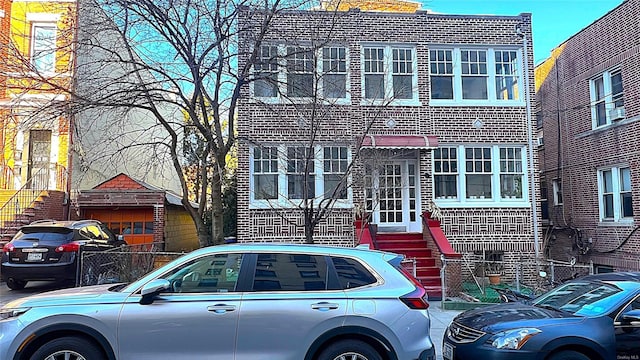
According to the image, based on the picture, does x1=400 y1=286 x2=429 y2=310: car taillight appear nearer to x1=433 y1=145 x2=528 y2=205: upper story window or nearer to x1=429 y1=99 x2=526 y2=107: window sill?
x1=433 y1=145 x2=528 y2=205: upper story window

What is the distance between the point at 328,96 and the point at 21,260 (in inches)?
347

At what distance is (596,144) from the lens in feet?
49.3

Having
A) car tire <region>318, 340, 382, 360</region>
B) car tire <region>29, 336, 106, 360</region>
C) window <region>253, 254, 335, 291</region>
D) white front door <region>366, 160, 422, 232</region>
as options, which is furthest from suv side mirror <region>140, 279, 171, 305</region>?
white front door <region>366, 160, 422, 232</region>

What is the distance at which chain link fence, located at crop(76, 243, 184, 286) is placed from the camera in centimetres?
986

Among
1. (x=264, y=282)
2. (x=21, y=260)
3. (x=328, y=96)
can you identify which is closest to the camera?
(x=264, y=282)

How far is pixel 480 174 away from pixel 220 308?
36.3 ft

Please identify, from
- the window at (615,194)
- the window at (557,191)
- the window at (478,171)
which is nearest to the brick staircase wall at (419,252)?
the window at (478,171)

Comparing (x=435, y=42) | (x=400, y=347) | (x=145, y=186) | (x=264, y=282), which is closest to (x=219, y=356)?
(x=264, y=282)

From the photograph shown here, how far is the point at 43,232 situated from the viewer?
10.7 meters

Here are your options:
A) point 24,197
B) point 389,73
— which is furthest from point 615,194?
point 24,197

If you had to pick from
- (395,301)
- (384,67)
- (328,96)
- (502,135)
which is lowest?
(395,301)

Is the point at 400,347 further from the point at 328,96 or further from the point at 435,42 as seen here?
the point at 435,42

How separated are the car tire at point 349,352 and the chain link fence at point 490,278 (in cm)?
578

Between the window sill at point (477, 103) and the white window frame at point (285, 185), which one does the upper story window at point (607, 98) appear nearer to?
the window sill at point (477, 103)
